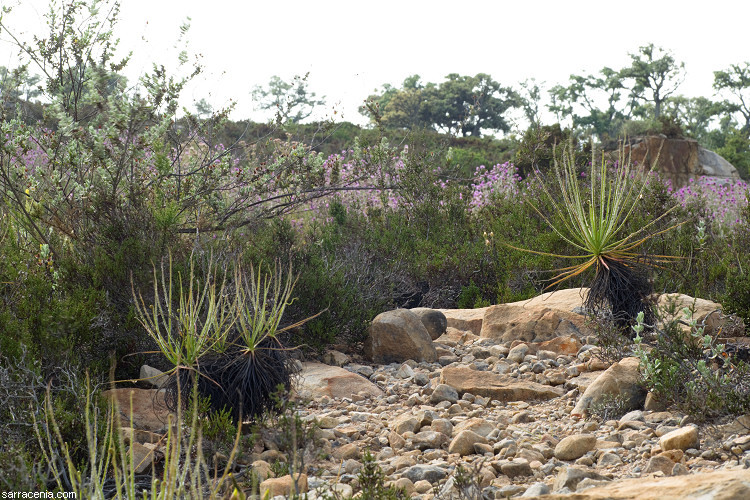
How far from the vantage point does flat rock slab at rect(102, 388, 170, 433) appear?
368cm

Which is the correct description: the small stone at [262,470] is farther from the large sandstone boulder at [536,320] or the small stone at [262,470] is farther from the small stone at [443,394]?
the large sandstone boulder at [536,320]

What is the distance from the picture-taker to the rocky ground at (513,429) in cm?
272

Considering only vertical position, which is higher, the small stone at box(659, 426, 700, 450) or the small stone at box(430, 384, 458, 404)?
the small stone at box(659, 426, 700, 450)

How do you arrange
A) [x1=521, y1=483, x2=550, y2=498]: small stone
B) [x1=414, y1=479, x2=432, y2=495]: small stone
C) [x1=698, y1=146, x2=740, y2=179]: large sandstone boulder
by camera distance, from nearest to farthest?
[x1=521, y1=483, x2=550, y2=498]: small stone → [x1=414, y1=479, x2=432, y2=495]: small stone → [x1=698, y1=146, x2=740, y2=179]: large sandstone boulder

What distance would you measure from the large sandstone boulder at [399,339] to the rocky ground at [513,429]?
2cm

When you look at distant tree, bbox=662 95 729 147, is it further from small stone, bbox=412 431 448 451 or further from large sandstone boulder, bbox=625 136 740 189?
small stone, bbox=412 431 448 451

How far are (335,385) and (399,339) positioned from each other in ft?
Result: 3.20

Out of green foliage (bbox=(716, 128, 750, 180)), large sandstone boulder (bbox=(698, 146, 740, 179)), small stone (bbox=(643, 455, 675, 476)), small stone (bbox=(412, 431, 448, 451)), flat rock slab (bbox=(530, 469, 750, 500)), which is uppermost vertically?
green foliage (bbox=(716, 128, 750, 180))

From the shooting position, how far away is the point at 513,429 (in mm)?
3682

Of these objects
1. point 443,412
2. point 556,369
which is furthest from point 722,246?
point 443,412

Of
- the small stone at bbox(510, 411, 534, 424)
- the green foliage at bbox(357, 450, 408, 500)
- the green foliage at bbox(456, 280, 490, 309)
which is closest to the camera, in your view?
the green foliage at bbox(357, 450, 408, 500)

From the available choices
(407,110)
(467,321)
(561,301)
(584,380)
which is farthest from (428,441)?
(407,110)

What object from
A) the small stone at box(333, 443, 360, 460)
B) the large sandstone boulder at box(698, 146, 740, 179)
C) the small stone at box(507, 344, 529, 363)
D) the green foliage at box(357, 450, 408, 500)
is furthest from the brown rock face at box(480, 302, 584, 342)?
the large sandstone boulder at box(698, 146, 740, 179)

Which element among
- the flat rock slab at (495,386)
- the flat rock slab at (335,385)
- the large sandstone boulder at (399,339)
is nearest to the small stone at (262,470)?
the flat rock slab at (335,385)
